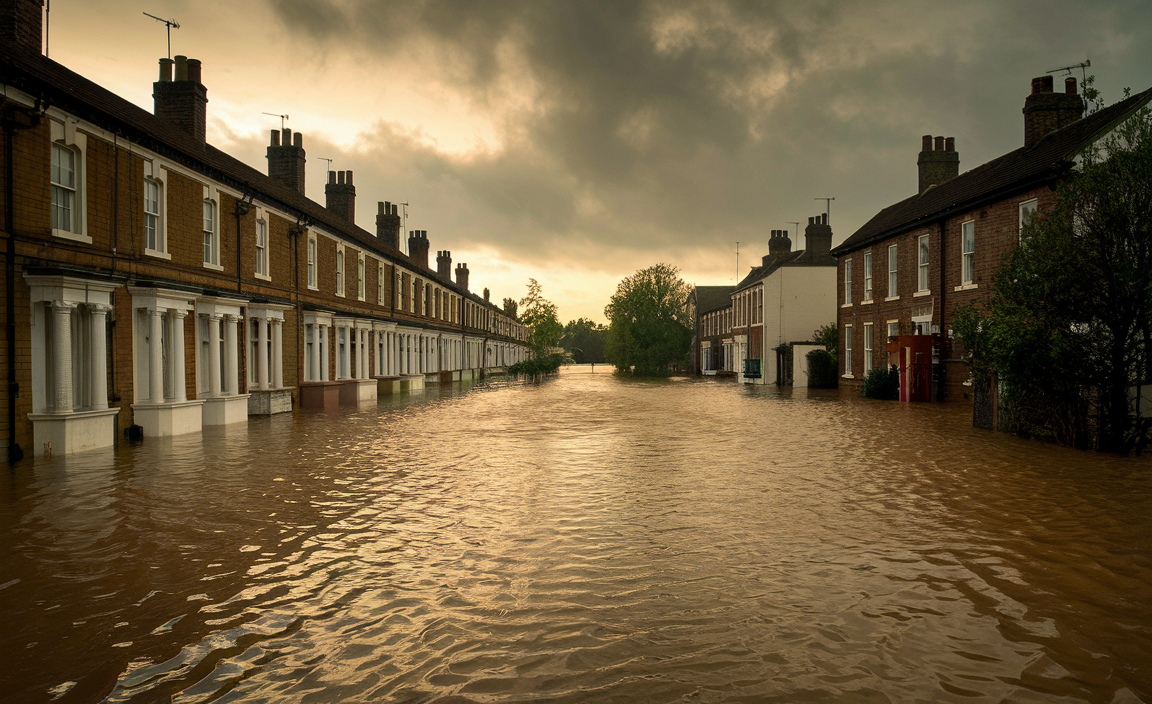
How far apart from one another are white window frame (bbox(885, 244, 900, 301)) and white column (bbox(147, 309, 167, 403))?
88.9ft

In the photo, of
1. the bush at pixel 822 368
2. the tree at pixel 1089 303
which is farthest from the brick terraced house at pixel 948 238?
the tree at pixel 1089 303

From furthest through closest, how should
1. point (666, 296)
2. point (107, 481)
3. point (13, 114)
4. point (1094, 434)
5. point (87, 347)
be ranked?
point (666, 296)
point (87, 347)
point (1094, 434)
point (13, 114)
point (107, 481)

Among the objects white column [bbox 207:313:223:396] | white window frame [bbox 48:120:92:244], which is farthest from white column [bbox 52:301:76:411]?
white column [bbox 207:313:223:396]

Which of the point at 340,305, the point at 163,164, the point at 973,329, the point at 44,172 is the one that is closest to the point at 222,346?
the point at 163,164

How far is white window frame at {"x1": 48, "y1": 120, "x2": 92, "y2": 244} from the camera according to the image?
13.4 m

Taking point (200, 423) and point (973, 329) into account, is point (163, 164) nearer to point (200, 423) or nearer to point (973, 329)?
point (200, 423)

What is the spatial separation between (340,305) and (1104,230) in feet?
90.0

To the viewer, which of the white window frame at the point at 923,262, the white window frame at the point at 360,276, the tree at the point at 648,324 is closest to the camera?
the white window frame at the point at 923,262

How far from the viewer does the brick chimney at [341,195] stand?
36.6 meters

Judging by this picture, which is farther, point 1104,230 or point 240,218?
point 240,218

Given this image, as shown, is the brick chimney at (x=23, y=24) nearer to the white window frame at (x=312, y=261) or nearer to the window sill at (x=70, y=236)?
the window sill at (x=70, y=236)

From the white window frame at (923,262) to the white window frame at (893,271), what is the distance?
162 centimetres

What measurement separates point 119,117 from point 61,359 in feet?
19.1

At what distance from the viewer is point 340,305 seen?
98.4 ft
